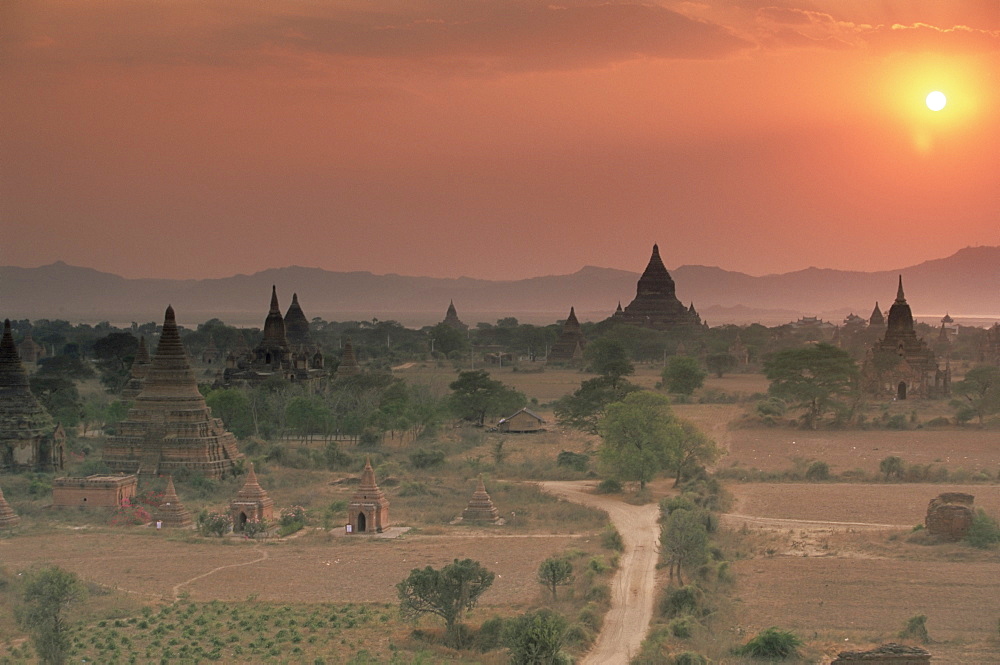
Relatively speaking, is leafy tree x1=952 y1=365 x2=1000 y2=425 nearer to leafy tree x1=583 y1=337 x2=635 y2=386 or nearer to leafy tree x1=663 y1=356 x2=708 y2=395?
leafy tree x1=663 y1=356 x2=708 y2=395

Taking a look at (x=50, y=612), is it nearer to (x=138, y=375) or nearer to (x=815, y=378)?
(x=138, y=375)

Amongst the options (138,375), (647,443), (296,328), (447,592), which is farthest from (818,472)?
(296,328)

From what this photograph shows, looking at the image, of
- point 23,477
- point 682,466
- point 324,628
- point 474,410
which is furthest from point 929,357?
point 324,628

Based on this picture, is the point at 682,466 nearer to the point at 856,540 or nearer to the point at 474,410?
the point at 856,540

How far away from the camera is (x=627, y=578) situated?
95.1 ft

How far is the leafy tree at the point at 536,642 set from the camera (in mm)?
21812

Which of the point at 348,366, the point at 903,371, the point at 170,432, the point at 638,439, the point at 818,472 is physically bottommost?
the point at 818,472

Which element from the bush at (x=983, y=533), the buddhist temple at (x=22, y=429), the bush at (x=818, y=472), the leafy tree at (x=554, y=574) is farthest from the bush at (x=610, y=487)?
the buddhist temple at (x=22, y=429)

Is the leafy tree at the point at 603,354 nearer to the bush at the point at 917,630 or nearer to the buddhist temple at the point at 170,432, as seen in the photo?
the buddhist temple at the point at 170,432

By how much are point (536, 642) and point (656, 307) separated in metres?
103

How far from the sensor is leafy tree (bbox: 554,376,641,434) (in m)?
54.9

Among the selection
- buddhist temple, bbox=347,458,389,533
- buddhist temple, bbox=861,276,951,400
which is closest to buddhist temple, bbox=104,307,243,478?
buddhist temple, bbox=347,458,389,533

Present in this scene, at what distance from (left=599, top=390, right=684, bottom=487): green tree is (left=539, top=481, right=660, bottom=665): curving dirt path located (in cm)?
127

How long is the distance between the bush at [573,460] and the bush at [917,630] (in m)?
22.4
